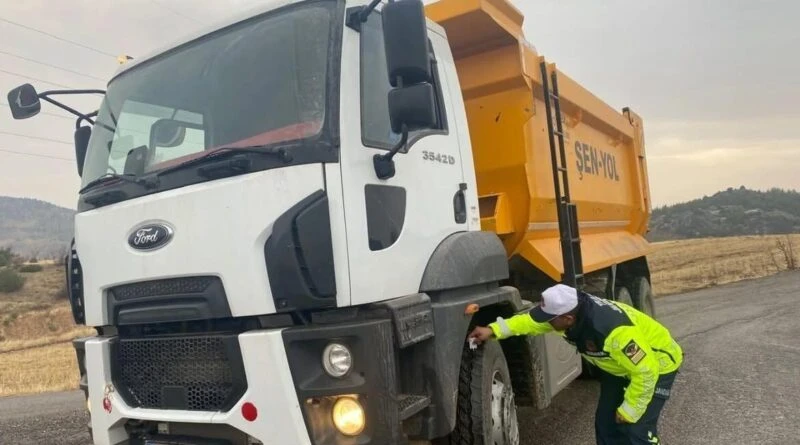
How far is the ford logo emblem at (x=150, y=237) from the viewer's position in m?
2.85

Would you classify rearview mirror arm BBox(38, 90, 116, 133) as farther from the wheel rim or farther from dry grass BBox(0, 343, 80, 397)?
dry grass BBox(0, 343, 80, 397)

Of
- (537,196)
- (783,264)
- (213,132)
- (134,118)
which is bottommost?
(783,264)

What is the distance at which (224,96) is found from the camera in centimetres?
308

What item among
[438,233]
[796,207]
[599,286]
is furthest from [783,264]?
[796,207]

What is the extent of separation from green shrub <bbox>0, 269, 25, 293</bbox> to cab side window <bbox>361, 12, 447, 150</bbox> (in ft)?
147

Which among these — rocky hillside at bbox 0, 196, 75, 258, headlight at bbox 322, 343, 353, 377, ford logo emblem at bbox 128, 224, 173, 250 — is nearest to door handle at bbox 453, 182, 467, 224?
headlight at bbox 322, 343, 353, 377

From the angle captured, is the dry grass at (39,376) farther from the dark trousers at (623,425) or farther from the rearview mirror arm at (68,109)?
the dark trousers at (623,425)

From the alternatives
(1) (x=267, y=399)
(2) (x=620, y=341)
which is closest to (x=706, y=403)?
(2) (x=620, y=341)

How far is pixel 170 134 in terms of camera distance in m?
3.26

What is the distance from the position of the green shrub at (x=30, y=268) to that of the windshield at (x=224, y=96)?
5019 cm

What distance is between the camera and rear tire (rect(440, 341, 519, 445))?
10.9 feet

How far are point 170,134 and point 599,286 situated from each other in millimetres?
4423

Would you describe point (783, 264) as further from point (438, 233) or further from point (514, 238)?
point (438, 233)

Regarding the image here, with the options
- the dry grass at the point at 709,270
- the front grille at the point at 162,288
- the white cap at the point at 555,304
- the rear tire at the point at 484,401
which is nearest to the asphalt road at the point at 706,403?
the rear tire at the point at 484,401
